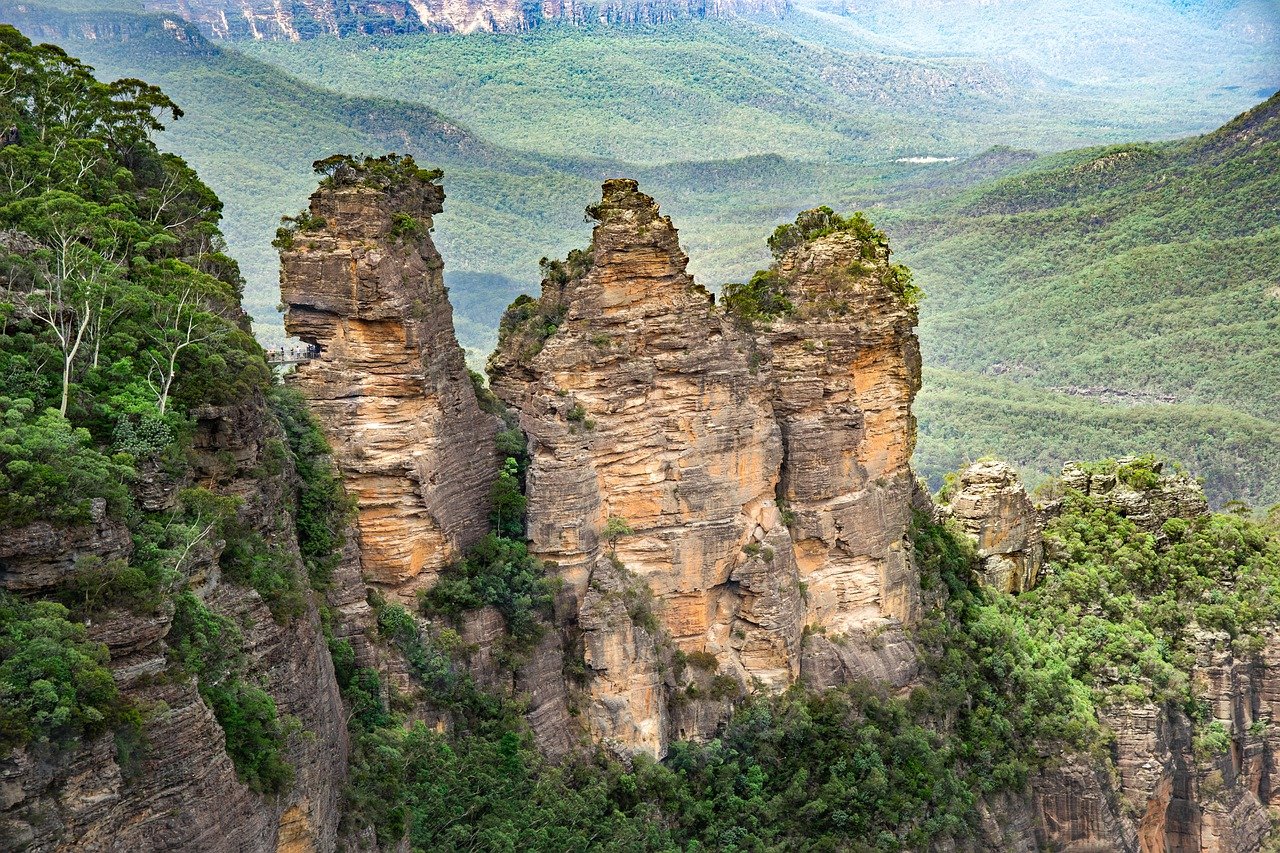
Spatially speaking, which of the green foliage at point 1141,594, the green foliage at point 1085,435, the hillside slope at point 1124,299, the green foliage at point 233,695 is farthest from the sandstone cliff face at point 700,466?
the hillside slope at point 1124,299

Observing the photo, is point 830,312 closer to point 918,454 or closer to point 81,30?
point 918,454

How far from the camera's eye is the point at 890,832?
40031mm

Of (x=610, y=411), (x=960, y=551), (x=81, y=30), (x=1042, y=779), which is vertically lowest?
(x=1042, y=779)

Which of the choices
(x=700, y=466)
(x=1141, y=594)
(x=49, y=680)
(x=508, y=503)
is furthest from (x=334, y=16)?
(x=49, y=680)

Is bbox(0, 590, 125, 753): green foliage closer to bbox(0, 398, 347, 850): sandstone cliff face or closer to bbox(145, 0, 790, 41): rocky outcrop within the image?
bbox(0, 398, 347, 850): sandstone cliff face

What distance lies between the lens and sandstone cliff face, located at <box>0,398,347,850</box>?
20.8 m

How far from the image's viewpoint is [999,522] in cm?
5259

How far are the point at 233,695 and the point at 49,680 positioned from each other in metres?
4.53

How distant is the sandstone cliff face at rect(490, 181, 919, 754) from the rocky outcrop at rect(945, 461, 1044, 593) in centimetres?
951

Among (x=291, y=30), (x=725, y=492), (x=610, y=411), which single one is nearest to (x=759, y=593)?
(x=725, y=492)

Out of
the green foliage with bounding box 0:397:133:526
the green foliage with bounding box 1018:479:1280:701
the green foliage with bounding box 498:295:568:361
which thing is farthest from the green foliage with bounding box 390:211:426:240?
the green foliage with bounding box 1018:479:1280:701

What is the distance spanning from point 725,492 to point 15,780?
22311mm

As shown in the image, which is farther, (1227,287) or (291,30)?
(291,30)

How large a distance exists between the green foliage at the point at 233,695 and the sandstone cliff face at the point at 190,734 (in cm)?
44
